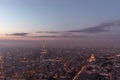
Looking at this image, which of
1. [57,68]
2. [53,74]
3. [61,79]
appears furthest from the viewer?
[57,68]

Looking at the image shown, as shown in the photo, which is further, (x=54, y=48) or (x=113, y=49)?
(x=54, y=48)

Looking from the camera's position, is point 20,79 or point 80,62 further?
point 80,62

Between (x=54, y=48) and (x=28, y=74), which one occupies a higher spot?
(x=54, y=48)

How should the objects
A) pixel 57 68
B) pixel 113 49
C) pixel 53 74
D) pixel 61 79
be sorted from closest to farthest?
pixel 113 49
pixel 61 79
pixel 53 74
pixel 57 68

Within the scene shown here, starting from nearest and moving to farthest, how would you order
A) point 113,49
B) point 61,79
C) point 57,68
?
point 113,49 < point 61,79 < point 57,68

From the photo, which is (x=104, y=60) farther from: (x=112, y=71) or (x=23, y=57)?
(x=23, y=57)

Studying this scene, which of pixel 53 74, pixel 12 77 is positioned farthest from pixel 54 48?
pixel 12 77

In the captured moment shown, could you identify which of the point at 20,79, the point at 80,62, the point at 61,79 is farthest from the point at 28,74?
the point at 80,62

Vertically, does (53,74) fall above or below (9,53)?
below

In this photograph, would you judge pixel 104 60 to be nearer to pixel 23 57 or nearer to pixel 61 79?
pixel 61 79
